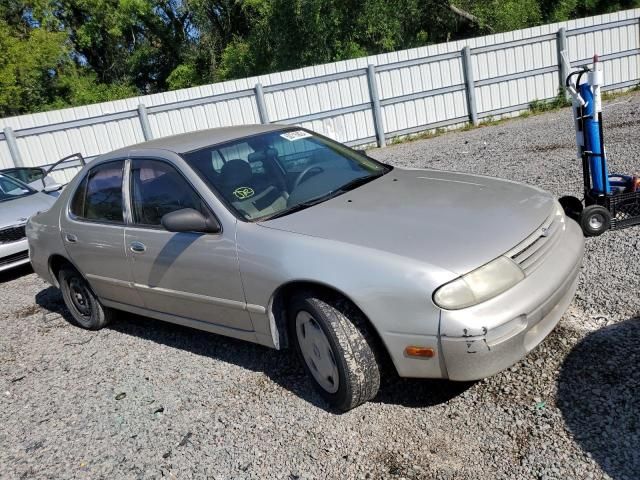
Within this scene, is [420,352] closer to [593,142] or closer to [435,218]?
[435,218]

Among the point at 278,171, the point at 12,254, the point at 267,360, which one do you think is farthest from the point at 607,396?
the point at 12,254

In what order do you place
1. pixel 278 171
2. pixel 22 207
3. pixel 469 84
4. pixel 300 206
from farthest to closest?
1. pixel 469 84
2. pixel 22 207
3. pixel 278 171
4. pixel 300 206

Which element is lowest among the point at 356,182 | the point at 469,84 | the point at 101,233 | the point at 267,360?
the point at 267,360

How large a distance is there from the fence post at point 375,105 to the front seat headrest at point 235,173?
1024 centimetres

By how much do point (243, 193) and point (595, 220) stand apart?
3049 millimetres

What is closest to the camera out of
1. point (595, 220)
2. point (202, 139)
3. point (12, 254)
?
point (202, 139)

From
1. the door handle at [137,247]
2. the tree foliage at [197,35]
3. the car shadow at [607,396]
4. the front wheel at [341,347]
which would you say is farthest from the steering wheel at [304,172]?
the tree foliage at [197,35]

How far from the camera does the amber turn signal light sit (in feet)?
8.62

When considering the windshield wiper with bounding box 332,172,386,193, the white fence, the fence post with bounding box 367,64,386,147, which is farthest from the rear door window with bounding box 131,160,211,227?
the fence post with bounding box 367,64,386,147

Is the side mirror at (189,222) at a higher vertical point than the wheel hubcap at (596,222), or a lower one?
higher

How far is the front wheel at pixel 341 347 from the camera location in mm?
2848

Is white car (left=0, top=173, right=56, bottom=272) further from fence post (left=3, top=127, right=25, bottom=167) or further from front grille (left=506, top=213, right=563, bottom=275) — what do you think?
front grille (left=506, top=213, right=563, bottom=275)

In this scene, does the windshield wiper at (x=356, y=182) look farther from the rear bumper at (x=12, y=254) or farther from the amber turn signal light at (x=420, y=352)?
the rear bumper at (x=12, y=254)

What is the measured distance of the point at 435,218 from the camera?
3043mm
